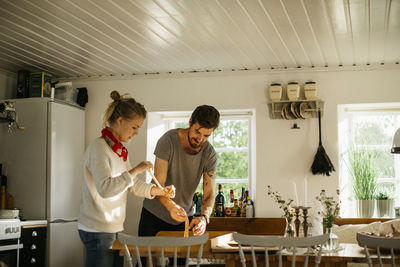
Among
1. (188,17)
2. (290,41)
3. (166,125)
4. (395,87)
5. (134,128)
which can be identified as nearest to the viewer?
(134,128)

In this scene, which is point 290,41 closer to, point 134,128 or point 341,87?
point 341,87

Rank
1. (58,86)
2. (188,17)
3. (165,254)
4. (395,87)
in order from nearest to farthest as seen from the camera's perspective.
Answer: (165,254) → (188,17) → (395,87) → (58,86)

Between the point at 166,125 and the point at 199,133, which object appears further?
the point at 166,125

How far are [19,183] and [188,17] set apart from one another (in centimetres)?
259

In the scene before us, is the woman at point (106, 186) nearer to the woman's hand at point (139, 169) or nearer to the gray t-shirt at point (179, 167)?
the woman's hand at point (139, 169)

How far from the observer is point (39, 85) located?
16.4ft

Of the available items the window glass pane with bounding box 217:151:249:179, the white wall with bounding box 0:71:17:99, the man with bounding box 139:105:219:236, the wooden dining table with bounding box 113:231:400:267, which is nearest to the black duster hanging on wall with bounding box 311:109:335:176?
the window glass pane with bounding box 217:151:249:179

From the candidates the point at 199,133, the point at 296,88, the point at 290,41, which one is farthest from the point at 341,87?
the point at 199,133

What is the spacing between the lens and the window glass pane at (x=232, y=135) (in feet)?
18.0

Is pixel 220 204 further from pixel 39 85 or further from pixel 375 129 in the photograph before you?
pixel 39 85

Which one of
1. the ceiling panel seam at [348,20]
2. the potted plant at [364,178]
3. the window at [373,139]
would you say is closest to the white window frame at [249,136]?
the window at [373,139]

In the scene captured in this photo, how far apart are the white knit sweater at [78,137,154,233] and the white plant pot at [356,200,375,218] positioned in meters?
3.02

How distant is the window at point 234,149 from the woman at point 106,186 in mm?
2829

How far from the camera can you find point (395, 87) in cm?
475
